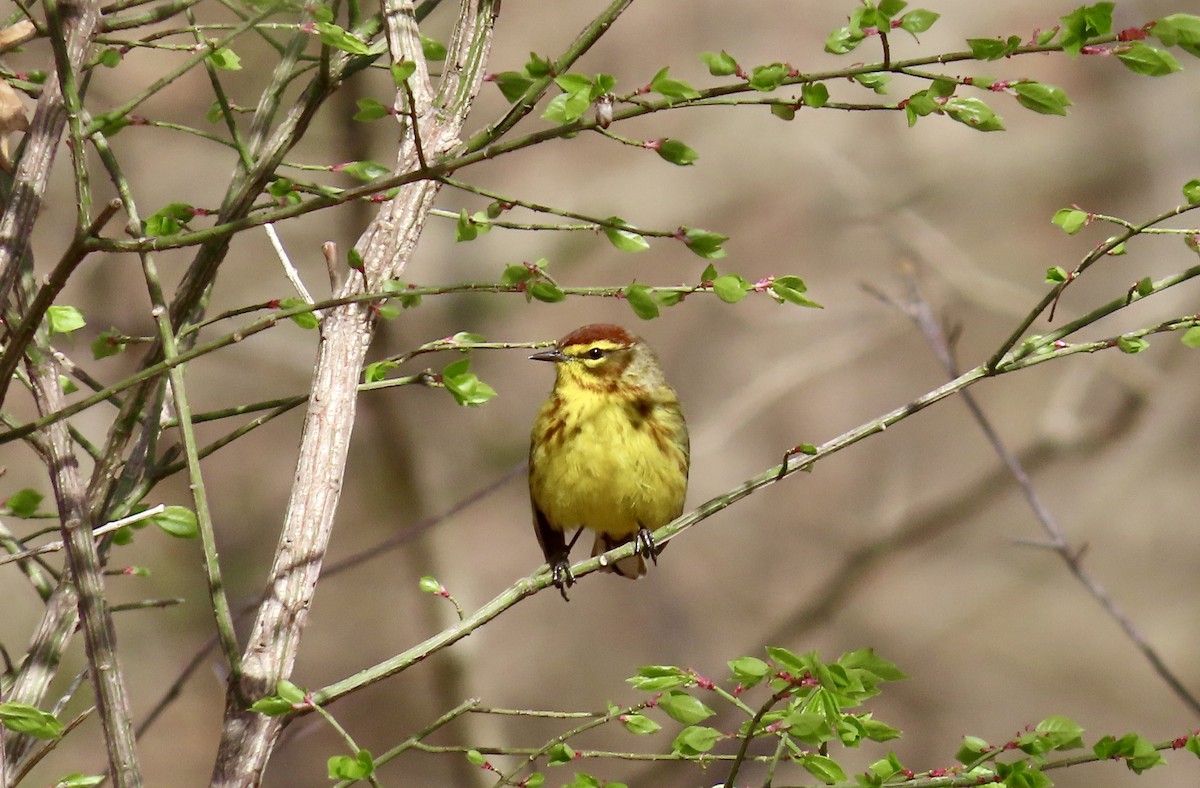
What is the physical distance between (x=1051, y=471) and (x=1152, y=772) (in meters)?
2.56

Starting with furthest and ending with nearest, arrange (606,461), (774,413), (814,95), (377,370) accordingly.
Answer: (774,413) → (606,461) → (377,370) → (814,95)

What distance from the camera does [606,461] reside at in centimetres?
399

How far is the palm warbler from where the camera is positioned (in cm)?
401

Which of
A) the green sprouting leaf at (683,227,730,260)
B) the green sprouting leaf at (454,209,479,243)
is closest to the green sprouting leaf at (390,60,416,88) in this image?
the green sprouting leaf at (454,209,479,243)

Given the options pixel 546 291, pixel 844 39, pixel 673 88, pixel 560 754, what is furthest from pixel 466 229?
pixel 560 754

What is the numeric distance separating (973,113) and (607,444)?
7.11 ft

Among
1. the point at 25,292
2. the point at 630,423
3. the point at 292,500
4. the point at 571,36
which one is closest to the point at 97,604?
the point at 292,500

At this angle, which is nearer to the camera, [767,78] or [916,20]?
[767,78]

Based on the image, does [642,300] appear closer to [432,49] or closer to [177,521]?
[177,521]

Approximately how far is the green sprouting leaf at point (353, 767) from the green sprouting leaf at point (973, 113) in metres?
1.32

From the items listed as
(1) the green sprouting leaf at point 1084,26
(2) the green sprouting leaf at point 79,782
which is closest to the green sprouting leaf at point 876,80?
(1) the green sprouting leaf at point 1084,26

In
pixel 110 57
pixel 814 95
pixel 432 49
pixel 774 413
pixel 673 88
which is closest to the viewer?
pixel 673 88

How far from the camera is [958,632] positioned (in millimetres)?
10742

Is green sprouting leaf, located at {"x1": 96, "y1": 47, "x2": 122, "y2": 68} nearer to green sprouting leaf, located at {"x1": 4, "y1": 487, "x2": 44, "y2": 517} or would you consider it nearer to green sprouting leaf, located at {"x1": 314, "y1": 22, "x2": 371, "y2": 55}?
green sprouting leaf, located at {"x1": 314, "y1": 22, "x2": 371, "y2": 55}
